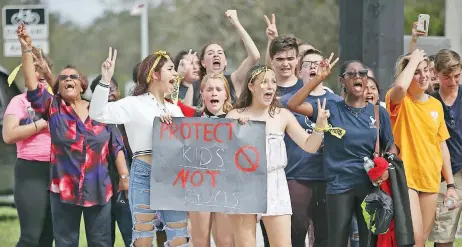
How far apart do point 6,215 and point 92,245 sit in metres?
6.66

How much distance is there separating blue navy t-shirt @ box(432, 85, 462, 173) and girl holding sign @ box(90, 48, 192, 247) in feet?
8.90

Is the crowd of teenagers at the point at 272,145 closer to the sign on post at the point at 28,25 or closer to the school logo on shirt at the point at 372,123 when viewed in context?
the school logo on shirt at the point at 372,123

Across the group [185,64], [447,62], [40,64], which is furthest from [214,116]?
[447,62]

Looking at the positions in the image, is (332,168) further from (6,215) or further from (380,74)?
(6,215)

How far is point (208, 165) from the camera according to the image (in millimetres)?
8609

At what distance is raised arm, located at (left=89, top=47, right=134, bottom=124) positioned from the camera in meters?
8.23

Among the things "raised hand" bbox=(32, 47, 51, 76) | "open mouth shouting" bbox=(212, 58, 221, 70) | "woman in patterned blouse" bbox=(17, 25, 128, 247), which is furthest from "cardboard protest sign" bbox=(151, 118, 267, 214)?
"raised hand" bbox=(32, 47, 51, 76)

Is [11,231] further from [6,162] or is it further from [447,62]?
[447,62]

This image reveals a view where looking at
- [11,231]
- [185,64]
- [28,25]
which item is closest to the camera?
[185,64]

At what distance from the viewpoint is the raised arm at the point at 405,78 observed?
29.6 ft

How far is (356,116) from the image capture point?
8781 mm

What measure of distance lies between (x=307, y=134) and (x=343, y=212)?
2.26 feet

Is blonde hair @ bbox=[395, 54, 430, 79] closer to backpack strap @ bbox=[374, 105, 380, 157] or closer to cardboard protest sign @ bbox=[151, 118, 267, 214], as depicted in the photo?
backpack strap @ bbox=[374, 105, 380, 157]

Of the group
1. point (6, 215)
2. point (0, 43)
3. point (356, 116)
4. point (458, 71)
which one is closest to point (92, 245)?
point (356, 116)
